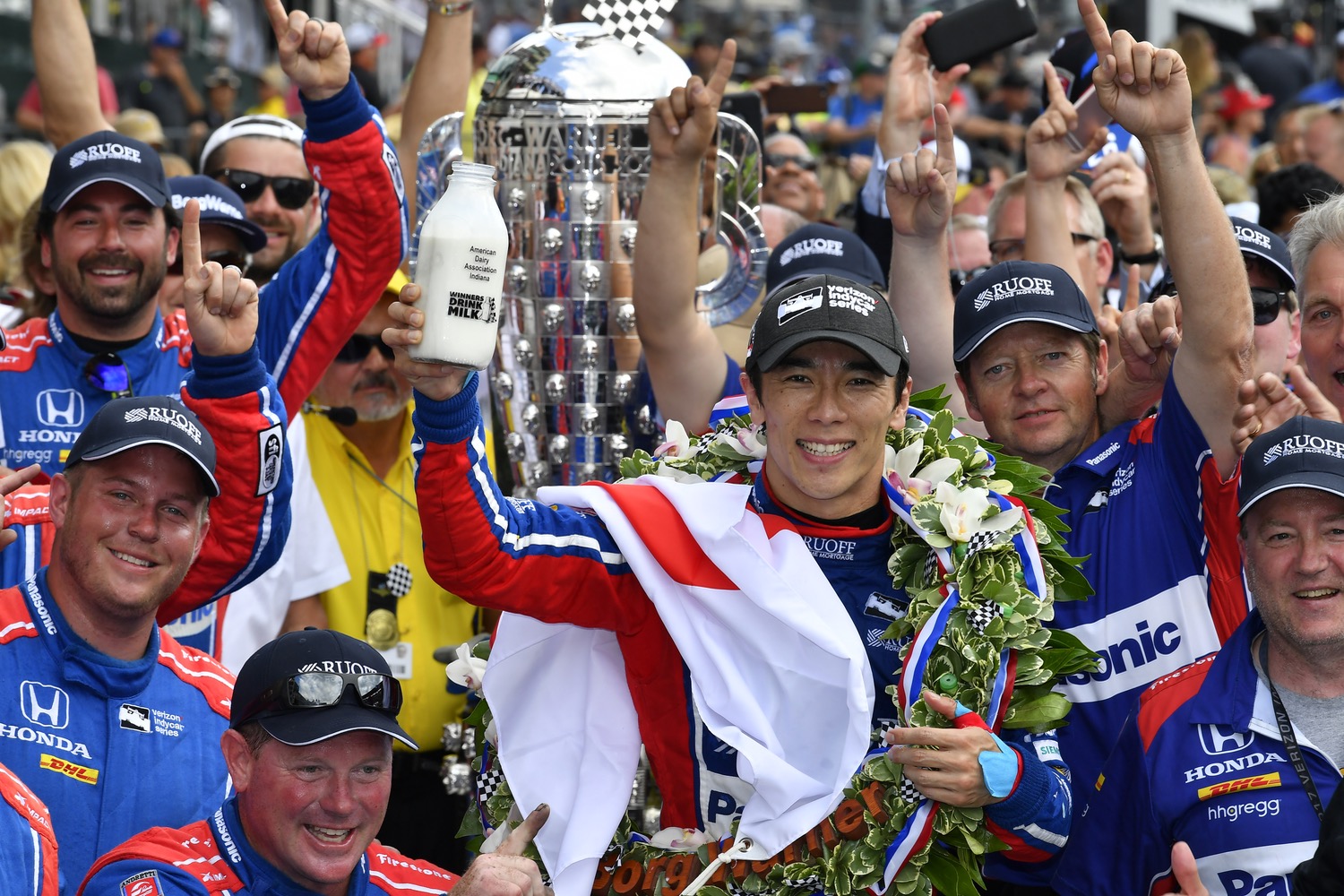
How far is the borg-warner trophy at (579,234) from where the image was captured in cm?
520

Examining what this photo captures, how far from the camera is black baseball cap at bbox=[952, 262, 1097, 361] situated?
4387 millimetres

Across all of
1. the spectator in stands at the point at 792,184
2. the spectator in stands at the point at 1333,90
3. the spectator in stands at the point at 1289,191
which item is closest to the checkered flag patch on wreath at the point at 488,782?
the spectator in stands at the point at 792,184

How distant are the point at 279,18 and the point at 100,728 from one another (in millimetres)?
2110

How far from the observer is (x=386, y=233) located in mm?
4965

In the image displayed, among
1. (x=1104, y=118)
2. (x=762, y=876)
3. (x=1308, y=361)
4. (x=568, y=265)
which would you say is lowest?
(x=762, y=876)

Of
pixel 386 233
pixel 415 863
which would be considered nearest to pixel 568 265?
pixel 386 233

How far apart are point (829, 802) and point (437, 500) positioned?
1082mm

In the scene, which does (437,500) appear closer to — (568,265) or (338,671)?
(338,671)

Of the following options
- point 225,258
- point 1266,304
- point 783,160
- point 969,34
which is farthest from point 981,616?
point 783,160

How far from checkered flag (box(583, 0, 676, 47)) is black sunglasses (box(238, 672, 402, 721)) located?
257 centimetres

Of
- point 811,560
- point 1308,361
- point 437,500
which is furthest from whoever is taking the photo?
point 1308,361

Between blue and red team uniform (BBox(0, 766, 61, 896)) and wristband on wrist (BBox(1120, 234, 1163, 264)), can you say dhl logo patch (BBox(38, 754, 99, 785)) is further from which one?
wristband on wrist (BBox(1120, 234, 1163, 264))

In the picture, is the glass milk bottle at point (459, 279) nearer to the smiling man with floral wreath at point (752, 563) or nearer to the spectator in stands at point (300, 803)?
the smiling man with floral wreath at point (752, 563)

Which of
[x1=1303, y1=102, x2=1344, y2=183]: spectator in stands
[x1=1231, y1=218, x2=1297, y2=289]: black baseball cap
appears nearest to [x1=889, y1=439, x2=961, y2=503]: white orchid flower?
[x1=1231, y1=218, x2=1297, y2=289]: black baseball cap
